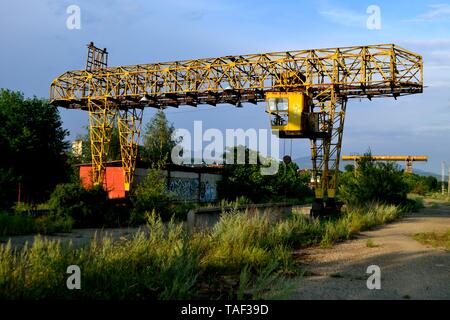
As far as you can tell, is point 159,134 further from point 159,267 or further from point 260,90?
point 159,267

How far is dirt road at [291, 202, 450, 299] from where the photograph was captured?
7.06 m

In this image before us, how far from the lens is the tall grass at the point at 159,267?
5723 mm

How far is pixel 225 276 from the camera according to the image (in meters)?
7.86

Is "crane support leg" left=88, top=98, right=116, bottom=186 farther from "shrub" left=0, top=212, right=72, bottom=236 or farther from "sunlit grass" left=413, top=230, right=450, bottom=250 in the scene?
"sunlit grass" left=413, top=230, right=450, bottom=250

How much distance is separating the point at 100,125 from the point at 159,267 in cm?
2864

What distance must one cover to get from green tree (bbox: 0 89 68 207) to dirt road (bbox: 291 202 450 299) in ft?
67.5

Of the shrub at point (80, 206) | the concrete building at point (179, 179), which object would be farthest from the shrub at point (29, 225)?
the concrete building at point (179, 179)

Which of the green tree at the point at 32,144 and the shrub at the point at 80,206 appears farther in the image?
the green tree at the point at 32,144

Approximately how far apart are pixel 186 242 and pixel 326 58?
2092 centimetres

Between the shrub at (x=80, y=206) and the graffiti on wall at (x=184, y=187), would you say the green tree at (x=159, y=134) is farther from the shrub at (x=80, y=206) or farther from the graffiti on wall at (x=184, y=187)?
the shrub at (x=80, y=206)

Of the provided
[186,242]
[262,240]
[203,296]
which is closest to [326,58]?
[262,240]

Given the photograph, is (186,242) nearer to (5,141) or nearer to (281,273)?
(281,273)

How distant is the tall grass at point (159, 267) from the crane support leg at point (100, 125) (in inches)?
973

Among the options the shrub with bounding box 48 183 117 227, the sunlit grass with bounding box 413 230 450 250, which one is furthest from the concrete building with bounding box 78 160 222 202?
the sunlit grass with bounding box 413 230 450 250
